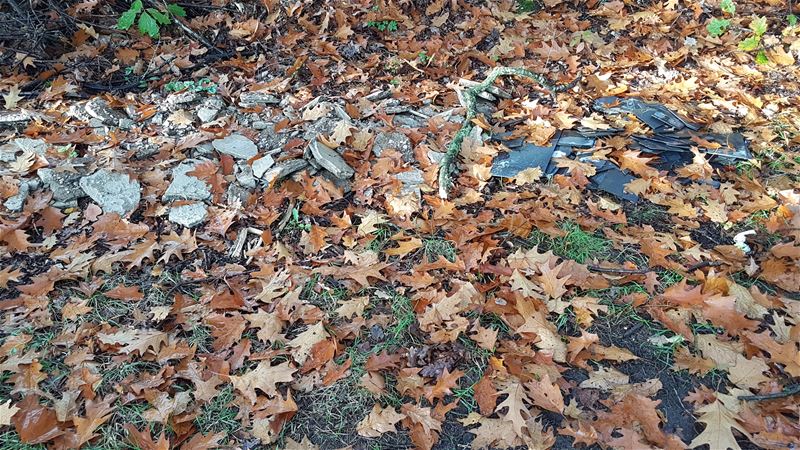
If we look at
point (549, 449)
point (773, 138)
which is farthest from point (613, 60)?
point (549, 449)

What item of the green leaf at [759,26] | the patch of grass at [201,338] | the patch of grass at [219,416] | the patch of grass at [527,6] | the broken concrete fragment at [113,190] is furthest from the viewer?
the patch of grass at [527,6]

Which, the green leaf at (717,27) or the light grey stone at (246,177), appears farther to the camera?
the green leaf at (717,27)

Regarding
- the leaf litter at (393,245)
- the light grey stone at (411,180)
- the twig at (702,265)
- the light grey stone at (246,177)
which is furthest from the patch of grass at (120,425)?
the twig at (702,265)

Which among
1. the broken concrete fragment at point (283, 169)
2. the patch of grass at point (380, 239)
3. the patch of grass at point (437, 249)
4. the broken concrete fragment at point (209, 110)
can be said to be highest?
the broken concrete fragment at point (209, 110)

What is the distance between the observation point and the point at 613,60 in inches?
218

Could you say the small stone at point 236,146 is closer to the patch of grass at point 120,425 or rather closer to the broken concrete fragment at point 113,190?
the broken concrete fragment at point 113,190

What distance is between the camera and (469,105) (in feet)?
15.3

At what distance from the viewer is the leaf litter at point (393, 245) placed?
2.70 m

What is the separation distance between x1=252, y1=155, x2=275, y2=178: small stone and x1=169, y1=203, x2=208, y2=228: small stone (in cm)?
46

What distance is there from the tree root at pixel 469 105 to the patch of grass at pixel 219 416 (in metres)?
1.97

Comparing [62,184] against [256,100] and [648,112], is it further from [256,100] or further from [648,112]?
[648,112]

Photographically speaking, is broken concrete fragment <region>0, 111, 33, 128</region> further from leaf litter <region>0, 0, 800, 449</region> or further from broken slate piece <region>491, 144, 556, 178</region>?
broken slate piece <region>491, 144, 556, 178</region>

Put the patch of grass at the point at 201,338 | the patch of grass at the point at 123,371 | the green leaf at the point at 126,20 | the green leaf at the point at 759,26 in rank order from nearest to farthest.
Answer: the patch of grass at the point at 123,371
the patch of grass at the point at 201,338
the green leaf at the point at 126,20
the green leaf at the point at 759,26

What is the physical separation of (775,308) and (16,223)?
15.7 feet
